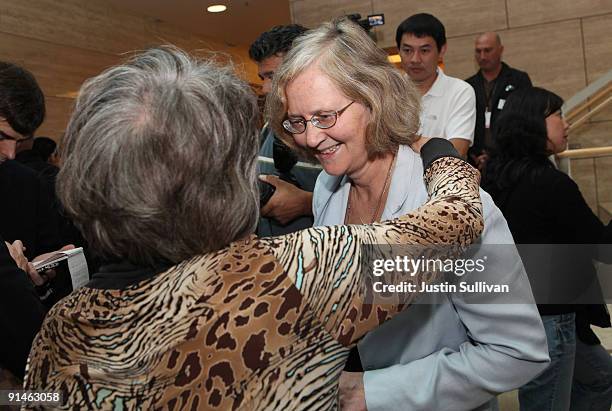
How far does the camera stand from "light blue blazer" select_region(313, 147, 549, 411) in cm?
128

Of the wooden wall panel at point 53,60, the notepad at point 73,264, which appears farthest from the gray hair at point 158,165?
the wooden wall panel at point 53,60

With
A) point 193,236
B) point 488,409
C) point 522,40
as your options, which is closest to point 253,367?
point 193,236

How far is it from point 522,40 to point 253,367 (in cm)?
640

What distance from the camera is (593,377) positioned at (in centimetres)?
260

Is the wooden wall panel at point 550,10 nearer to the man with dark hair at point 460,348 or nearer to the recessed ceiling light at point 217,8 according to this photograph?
the recessed ceiling light at point 217,8

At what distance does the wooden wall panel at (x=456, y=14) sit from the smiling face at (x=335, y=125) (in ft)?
18.4

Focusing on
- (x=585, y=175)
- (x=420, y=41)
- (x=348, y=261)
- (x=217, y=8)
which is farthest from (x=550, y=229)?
(x=217, y=8)

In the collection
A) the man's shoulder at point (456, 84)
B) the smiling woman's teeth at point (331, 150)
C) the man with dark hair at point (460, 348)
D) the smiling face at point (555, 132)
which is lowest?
the man with dark hair at point (460, 348)

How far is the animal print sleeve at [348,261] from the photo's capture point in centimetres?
92

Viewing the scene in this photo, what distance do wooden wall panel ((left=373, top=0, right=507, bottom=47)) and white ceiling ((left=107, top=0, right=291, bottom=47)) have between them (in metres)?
2.53

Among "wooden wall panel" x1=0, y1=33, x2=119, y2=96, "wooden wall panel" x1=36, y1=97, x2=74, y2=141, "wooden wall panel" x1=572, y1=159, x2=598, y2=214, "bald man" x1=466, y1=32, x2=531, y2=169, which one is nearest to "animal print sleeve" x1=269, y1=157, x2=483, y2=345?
"wooden wall panel" x1=572, y1=159, x2=598, y2=214

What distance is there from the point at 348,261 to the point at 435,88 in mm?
2645

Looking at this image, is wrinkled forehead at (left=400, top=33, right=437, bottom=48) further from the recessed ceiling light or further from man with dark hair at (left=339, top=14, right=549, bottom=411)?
the recessed ceiling light

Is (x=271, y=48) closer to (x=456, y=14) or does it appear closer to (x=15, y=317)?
(x=15, y=317)
